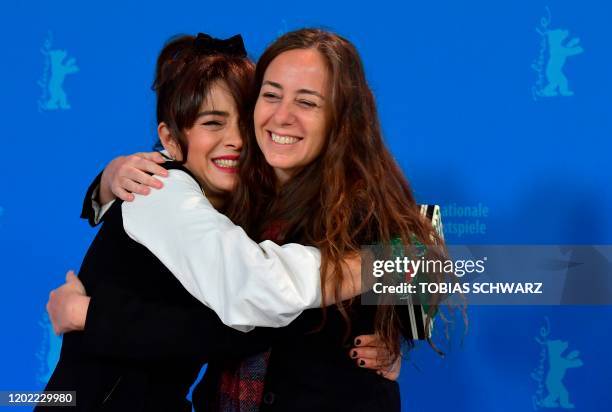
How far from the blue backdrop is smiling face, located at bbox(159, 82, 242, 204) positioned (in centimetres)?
86

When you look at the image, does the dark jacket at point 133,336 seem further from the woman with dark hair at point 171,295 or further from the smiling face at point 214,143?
the smiling face at point 214,143

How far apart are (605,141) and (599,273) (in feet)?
1.33

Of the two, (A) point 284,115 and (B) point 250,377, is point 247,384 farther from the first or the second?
(A) point 284,115

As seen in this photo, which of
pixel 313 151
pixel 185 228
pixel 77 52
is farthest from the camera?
pixel 77 52

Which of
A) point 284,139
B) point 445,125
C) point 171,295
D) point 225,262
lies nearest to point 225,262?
point 225,262

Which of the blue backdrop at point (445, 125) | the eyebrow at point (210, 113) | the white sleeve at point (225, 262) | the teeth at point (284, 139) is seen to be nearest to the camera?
the white sleeve at point (225, 262)

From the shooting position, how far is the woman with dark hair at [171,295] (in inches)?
55.3

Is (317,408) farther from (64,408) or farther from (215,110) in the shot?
(215,110)

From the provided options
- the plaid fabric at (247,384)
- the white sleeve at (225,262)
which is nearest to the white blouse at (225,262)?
the white sleeve at (225,262)

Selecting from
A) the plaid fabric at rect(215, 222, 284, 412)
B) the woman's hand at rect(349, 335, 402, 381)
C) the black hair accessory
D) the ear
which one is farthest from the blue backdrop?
the plaid fabric at rect(215, 222, 284, 412)

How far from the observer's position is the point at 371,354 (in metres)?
1.57

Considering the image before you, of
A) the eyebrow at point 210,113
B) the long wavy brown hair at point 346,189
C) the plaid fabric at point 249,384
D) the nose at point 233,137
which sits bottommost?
the plaid fabric at point 249,384

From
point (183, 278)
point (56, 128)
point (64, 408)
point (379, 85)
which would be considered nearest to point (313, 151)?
point (183, 278)

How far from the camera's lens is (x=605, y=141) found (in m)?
2.49
